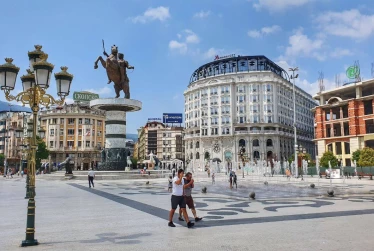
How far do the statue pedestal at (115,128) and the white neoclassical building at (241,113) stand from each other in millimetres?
60334

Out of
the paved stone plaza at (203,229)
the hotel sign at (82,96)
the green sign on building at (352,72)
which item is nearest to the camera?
the paved stone plaza at (203,229)

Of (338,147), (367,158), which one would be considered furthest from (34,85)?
(338,147)

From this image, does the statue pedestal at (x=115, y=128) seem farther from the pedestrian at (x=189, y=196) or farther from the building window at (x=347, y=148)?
the building window at (x=347, y=148)

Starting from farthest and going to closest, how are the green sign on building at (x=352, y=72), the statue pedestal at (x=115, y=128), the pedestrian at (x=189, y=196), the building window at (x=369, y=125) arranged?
the green sign on building at (x=352, y=72), the building window at (x=369, y=125), the statue pedestal at (x=115, y=128), the pedestrian at (x=189, y=196)

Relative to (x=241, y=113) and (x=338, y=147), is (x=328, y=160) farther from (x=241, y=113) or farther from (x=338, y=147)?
(x=241, y=113)

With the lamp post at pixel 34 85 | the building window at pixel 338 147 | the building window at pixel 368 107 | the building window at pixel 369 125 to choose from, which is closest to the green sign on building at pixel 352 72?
the building window at pixel 368 107

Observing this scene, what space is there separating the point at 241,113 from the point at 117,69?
6581cm

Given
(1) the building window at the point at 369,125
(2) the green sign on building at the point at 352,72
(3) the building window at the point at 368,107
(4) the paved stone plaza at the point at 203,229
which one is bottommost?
(4) the paved stone plaza at the point at 203,229

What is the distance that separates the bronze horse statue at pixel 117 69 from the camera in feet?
125

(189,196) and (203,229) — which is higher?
(189,196)

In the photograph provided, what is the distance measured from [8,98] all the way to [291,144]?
341 feet

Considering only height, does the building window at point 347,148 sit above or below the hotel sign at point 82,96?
below

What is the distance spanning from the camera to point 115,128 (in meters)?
38.0

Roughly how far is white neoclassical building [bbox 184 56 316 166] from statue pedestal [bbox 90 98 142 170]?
60.3 metres
